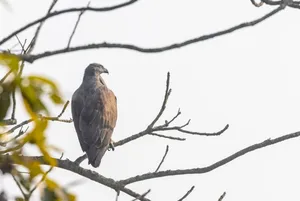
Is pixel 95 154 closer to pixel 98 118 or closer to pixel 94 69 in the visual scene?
pixel 98 118

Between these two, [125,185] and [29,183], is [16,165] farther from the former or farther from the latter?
[125,185]

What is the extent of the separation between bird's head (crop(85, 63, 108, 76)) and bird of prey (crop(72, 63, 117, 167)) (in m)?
0.62

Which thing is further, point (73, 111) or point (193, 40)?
point (73, 111)

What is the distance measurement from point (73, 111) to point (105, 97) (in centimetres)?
60

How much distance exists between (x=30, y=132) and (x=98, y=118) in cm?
879

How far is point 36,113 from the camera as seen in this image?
1826 millimetres

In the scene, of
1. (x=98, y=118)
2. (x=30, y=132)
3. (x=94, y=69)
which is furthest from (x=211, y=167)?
(x=94, y=69)

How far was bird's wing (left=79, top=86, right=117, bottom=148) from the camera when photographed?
1004cm

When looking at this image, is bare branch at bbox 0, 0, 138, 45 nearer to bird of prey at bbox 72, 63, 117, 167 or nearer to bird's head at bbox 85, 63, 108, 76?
bird of prey at bbox 72, 63, 117, 167

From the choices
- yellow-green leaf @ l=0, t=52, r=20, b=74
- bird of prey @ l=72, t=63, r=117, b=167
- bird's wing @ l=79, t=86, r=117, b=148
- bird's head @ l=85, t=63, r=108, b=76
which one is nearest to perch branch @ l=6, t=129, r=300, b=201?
yellow-green leaf @ l=0, t=52, r=20, b=74

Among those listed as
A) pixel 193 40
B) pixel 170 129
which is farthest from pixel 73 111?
pixel 193 40

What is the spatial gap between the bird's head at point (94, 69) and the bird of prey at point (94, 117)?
0.62m

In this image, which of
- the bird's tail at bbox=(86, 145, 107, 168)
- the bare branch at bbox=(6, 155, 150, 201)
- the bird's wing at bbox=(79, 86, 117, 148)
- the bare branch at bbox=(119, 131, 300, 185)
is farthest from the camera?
the bird's wing at bbox=(79, 86, 117, 148)

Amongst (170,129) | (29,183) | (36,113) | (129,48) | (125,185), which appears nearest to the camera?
(36,113)
